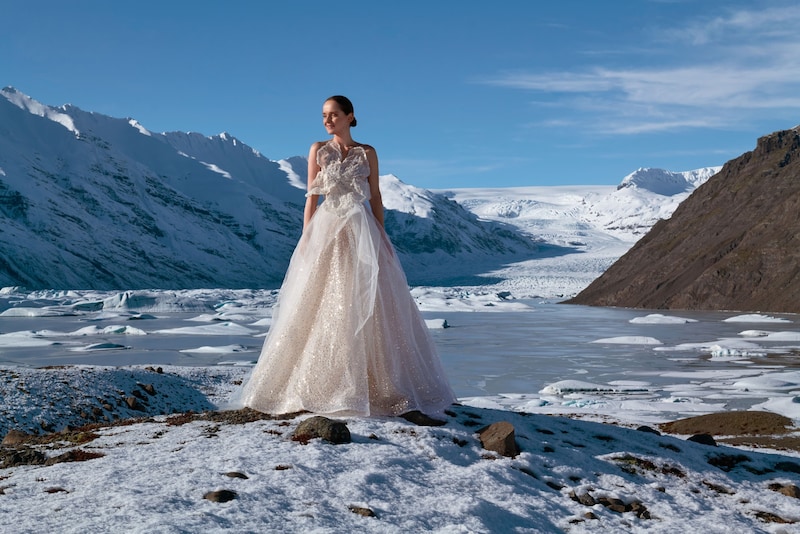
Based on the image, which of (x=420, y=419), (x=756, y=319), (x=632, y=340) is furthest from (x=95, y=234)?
(x=420, y=419)

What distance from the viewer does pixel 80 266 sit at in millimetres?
144000

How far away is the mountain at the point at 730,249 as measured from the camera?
180ft

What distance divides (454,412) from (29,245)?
14657cm

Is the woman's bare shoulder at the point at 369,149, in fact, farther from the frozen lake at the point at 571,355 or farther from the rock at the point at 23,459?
the frozen lake at the point at 571,355

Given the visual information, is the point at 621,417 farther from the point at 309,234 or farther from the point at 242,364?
the point at 242,364

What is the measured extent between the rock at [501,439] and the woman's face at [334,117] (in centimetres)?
307

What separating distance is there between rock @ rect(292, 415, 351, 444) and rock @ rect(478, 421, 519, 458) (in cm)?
120

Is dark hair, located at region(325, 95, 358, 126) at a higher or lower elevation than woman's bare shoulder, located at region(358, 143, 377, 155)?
higher

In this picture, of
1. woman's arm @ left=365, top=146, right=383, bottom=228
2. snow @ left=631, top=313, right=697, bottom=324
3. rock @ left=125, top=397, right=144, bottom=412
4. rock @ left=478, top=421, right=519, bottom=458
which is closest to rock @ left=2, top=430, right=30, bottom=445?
woman's arm @ left=365, top=146, right=383, bottom=228

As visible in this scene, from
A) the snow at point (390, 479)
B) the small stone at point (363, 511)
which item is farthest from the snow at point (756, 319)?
the small stone at point (363, 511)

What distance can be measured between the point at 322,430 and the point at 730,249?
59481mm

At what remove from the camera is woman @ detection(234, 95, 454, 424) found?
23.8 ft

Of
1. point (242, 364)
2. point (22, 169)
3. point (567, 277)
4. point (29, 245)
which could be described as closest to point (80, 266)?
point (29, 245)

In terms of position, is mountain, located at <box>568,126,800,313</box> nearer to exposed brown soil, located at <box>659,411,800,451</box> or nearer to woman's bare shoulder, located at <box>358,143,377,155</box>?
exposed brown soil, located at <box>659,411,800,451</box>
